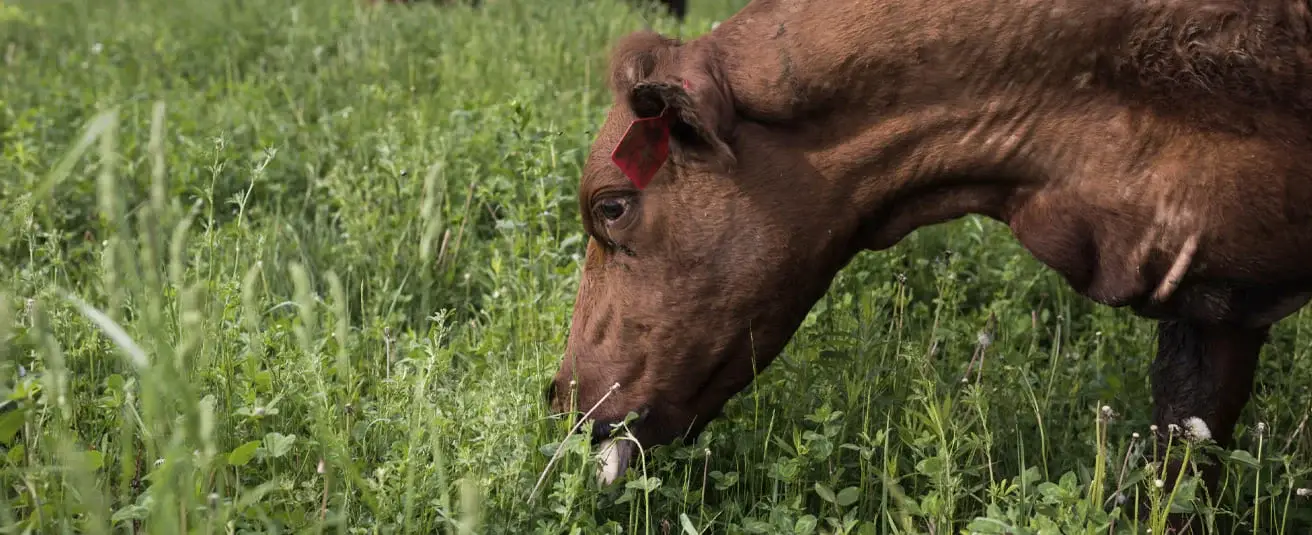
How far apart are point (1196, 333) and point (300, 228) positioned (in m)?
3.23

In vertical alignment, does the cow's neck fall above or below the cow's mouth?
above

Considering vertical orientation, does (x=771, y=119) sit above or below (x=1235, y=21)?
below

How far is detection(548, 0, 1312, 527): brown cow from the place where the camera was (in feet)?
9.24

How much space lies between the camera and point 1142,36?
2.85m

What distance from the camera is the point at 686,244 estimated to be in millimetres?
3160

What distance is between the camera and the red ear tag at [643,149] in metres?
3.01

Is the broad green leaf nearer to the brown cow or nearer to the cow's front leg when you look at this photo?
the brown cow

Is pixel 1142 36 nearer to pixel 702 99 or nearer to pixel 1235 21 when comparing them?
pixel 1235 21

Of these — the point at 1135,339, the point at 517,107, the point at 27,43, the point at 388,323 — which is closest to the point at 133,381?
the point at 388,323

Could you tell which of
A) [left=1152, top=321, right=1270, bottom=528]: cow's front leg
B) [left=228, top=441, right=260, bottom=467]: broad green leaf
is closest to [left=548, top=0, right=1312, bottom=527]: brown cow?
[left=1152, top=321, right=1270, bottom=528]: cow's front leg

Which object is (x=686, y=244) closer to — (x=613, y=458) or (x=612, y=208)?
(x=612, y=208)

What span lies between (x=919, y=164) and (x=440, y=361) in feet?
4.01

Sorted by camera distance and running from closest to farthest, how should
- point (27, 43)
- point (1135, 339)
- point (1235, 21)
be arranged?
1. point (1235, 21)
2. point (1135, 339)
3. point (27, 43)

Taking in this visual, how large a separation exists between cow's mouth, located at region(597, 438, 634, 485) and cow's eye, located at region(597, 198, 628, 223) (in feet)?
1.81
